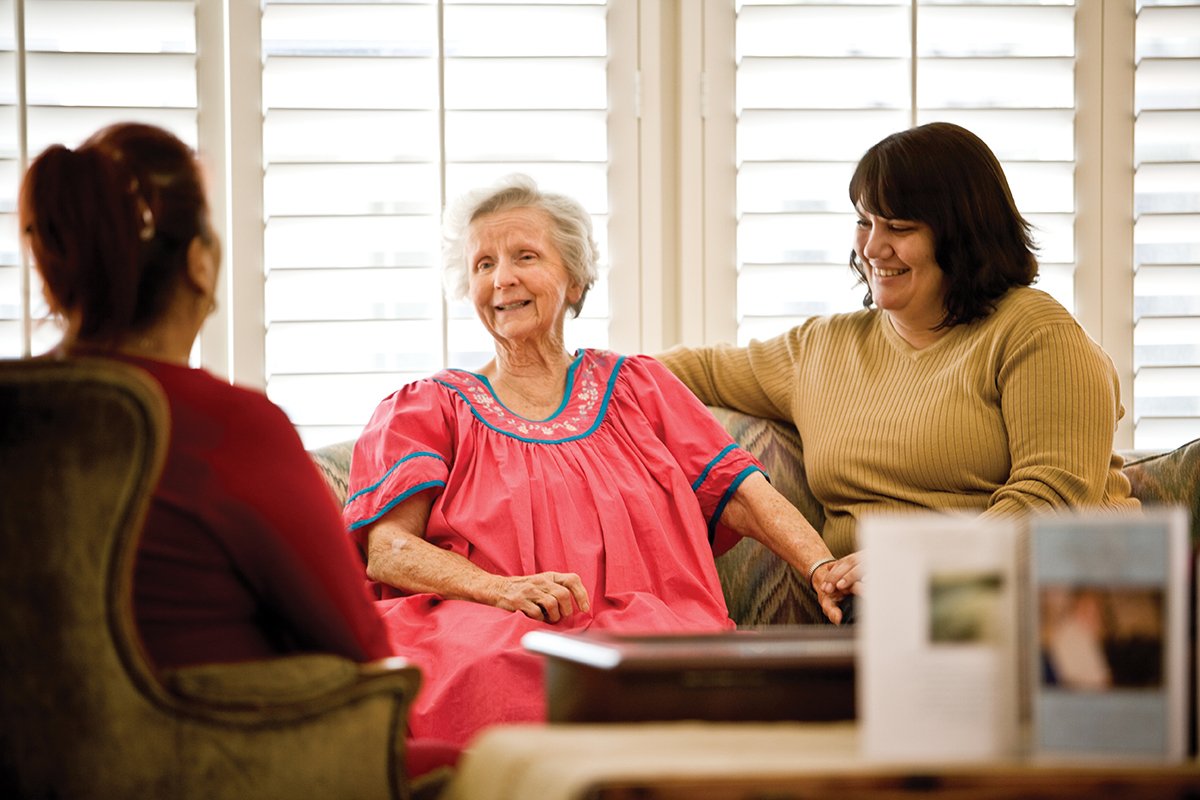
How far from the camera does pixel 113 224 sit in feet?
3.44

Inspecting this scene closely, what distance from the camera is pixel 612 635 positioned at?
115 cm

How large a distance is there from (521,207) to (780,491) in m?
0.81

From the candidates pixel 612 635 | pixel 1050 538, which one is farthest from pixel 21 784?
pixel 1050 538

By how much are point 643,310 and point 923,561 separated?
1784 mm

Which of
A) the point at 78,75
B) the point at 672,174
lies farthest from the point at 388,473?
the point at 78,75

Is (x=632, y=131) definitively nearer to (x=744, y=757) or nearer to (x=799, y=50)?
(x=799, y=50)

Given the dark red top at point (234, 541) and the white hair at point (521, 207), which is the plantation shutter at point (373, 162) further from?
the dark red top at point (234, 541)

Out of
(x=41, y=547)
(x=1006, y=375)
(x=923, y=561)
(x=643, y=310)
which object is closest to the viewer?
(x=923, y=561)

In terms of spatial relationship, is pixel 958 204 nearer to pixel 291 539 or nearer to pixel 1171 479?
pixel 1171 479

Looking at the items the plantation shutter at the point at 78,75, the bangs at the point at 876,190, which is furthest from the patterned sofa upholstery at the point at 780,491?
the plantation shutter at the point at 78,75

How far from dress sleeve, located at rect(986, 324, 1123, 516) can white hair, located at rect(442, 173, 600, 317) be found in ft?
2.90

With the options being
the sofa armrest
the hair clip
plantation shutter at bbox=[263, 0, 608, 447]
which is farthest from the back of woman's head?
the sofa armrest

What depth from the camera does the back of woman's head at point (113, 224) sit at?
1.05 m

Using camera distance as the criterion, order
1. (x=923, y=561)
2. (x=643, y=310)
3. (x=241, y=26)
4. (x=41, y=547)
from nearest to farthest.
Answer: (x=923, y=561) < (x=41, y=547) < (x=241, y=26) < (x=643, y=310)
